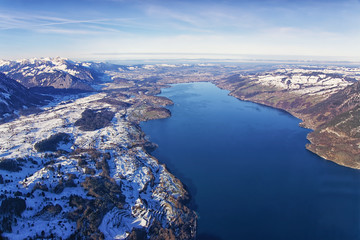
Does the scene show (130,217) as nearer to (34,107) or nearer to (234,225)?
(234,225)

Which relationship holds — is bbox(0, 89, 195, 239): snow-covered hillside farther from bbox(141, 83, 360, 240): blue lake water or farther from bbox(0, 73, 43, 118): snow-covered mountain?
bbox(0, 73, 43, 118): snow-covered mountain

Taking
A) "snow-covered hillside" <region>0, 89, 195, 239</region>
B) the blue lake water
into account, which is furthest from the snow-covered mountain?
the blue lake water

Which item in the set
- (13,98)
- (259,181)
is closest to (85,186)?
(259,181)

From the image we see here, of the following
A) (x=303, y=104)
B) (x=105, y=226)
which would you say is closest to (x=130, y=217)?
(x=105, y=226)

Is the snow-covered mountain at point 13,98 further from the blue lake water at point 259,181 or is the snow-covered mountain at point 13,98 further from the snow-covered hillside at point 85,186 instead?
the blue lake water at point 259,181

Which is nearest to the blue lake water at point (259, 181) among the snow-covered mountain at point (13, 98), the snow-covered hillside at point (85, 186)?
the snow-covered hillside at point (85, 186)
